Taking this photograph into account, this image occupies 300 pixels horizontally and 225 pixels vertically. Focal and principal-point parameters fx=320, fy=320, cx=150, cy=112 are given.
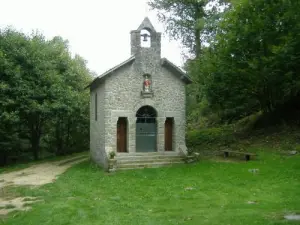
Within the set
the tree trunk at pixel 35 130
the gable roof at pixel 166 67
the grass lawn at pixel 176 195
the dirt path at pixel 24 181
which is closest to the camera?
the grass lawn at pixel 176 195

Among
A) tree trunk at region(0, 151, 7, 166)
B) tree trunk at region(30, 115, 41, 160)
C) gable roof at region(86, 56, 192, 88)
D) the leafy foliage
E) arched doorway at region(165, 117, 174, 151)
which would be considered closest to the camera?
gable roof at region(86, 56, 192, 88)

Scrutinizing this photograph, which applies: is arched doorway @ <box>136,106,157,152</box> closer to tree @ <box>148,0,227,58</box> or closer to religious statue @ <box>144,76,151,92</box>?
religious statue @ <box>144,76,151,92</box>

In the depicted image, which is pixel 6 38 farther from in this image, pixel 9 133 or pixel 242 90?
pixel 242 90

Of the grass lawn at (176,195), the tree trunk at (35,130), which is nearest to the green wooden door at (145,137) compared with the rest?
the grass lawn at (176,195)

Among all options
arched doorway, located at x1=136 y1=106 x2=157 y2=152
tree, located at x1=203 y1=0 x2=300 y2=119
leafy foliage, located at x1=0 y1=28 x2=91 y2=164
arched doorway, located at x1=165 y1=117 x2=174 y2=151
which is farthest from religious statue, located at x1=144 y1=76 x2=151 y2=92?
leafy foliage, located at x1=0 y1=28 x2=91 y2=164

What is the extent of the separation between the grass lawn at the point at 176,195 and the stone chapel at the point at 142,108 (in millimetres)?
2050

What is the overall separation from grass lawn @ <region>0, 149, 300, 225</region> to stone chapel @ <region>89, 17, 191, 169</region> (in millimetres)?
2050

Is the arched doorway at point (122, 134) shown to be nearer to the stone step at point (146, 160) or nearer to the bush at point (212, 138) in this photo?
the stone step at point (146, 160)

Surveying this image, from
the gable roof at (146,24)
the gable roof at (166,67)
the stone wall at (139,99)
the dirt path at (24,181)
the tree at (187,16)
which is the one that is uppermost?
the tree at (187,16)

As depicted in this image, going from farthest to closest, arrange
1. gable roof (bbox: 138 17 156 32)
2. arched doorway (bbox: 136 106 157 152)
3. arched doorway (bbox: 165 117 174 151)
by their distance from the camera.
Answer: arched doorway (bbox: 165 117 174 151) → arched doorway (bbox: 136 106 157 152) → gable roof (bbox: 138 17 156 32)

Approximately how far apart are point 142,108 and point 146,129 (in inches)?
50.4

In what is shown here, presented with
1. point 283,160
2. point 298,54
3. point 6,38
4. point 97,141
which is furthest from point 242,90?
point 6,38

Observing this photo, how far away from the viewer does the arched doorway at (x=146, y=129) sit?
1889 cm

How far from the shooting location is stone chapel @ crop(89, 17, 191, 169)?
17859 millimetres
